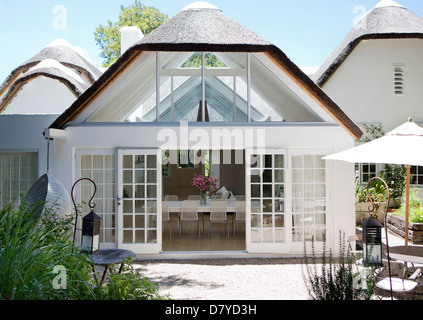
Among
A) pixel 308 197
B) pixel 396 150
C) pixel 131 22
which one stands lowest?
pixel 308 197

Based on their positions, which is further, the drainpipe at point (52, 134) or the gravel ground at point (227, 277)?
the drainpipe at point (52, 134)

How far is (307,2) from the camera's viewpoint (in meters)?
9.52

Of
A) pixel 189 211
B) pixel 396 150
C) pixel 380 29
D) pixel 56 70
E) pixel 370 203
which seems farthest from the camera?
pixel 380 29

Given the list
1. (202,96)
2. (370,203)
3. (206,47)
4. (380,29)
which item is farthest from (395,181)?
(206,47)

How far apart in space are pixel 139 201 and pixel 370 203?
22.5 ft

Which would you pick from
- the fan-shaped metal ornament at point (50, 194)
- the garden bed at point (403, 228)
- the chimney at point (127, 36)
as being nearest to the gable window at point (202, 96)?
the fan-shaped metal ornament at point (50, 194)

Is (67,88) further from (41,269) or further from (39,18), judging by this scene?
(41,269)

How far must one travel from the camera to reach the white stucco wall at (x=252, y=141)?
8039 millimetres

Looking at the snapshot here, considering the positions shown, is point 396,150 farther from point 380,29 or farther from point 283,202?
point 380,29

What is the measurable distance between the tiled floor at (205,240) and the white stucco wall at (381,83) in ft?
19.8

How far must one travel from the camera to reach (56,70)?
39.0 feet

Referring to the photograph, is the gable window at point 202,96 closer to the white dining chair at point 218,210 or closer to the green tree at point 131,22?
the white dining chair at point 218,210
